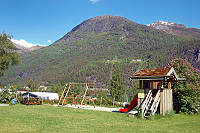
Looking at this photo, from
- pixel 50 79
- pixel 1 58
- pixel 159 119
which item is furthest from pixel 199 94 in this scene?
pixel 50 79

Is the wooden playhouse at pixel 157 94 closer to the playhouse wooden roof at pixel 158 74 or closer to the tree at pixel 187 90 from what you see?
the playhouse wooden roof at pixel 158 74

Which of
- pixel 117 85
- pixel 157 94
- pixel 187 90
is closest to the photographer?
pixel 157 94

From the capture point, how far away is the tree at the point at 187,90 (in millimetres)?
14641

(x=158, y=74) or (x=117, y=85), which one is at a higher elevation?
(x=158, y=74)

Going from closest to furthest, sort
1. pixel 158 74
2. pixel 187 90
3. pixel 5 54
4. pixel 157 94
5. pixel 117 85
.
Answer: pixel 157 94
pixel 158 74
pixel 187 90
pixel 5 54
pixel 117 85

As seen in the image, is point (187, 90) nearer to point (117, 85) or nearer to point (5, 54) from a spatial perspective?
point (5, 54)

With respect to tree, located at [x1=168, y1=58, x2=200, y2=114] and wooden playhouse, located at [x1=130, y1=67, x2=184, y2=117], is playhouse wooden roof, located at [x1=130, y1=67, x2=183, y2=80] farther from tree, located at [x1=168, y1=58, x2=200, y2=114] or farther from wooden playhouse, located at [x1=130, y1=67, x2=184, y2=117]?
tree, located at [x1=168, y1=58, x2=200, y2=114]

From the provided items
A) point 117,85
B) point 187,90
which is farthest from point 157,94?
point 117,85

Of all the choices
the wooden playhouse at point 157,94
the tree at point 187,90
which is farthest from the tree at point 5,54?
the tree at point 187,90

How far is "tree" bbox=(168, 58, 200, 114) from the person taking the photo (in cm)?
1464

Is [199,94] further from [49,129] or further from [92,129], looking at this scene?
[49,129]

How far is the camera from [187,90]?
15.0 meters

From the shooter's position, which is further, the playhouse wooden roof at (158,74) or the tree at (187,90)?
the tree at (187,90)

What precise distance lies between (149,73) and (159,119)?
3.52 m
